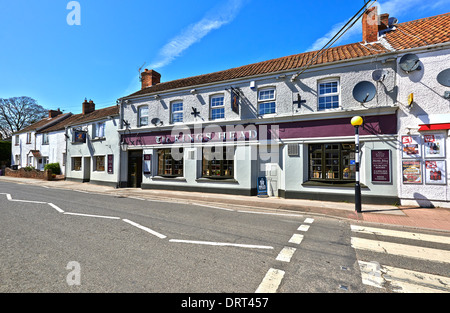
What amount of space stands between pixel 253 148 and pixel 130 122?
34.3ft

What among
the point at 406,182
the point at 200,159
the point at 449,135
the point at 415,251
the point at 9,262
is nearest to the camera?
the point at 9,262

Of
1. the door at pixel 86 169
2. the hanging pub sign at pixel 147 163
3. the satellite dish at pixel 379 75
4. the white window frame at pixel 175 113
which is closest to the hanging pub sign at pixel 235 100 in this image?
the white window frame at pixel 175 113

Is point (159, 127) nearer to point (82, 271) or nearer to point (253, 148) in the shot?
point (253, 148)

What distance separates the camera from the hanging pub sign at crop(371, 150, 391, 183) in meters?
9.41

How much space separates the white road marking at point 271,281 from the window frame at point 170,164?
38.2 feet

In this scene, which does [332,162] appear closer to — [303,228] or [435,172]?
[435,172]

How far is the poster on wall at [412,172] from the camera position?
8828 mm

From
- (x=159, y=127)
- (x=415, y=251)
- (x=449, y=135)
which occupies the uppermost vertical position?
(x=159, y=127)

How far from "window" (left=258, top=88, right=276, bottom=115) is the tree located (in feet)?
163

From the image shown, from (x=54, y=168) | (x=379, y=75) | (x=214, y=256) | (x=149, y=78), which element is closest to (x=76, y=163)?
(x=54, y=168)

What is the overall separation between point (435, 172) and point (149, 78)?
20.9 meters

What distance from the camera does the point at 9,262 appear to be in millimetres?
3680

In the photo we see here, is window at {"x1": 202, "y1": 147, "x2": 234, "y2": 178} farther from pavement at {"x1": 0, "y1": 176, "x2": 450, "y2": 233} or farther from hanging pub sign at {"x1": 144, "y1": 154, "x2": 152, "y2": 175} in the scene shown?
hanging pub sign at {"x1": 144, "y1": 154, "x2": 152, "y2": 175}
